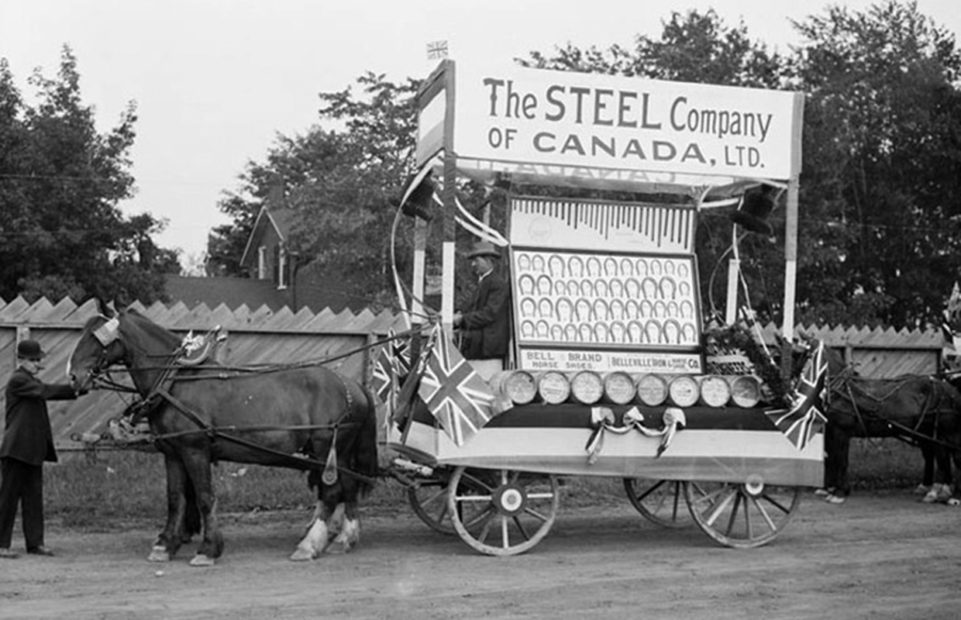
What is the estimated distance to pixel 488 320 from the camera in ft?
35.4

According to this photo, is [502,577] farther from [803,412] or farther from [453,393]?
[803,412]

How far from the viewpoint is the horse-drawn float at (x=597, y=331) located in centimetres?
1033

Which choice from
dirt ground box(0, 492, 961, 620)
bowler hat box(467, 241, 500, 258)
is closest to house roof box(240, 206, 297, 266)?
bowler hat box(467, 241, 500, 258)

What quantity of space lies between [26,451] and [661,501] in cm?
609

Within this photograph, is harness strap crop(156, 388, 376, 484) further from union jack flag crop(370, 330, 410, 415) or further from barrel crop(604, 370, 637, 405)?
barrel crop(604, 370, 637, 405)

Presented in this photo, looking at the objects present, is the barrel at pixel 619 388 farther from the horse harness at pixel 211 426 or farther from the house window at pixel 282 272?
the house window at pixel 282 272

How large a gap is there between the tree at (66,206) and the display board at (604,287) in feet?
69.9

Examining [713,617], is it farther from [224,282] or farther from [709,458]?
[224,282]

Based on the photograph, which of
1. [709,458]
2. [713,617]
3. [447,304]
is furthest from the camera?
[709,458]

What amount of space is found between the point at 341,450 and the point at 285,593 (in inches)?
80.1

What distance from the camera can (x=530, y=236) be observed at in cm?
1128

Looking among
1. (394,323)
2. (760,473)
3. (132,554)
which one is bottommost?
(132,554)

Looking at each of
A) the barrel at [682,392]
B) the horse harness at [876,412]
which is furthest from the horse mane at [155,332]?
the horse harness at [876,412]

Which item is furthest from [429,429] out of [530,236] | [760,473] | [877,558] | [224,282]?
[224,282]
